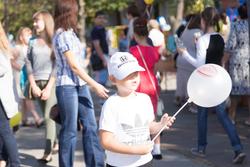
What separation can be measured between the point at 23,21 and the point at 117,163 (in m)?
27.2

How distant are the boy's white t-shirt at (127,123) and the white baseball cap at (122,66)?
0.17 meters

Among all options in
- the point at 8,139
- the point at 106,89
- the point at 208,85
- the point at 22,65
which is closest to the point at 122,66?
the point at 208,85

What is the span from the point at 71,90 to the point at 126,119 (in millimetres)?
1910

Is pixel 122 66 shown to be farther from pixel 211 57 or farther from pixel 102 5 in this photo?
pixel 102 5

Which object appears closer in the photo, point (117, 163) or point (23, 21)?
point (117, 163)

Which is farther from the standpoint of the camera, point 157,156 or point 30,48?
point 30,48

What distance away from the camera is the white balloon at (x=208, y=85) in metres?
4.02

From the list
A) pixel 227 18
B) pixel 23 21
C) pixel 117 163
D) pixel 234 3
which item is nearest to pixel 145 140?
pixel 117 163

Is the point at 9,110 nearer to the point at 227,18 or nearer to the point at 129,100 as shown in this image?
the point at 129,100

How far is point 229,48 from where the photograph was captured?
790 cm

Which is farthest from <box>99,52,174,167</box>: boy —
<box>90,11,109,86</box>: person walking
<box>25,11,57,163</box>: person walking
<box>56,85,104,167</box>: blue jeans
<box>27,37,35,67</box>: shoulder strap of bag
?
<box>90,11,109,86</box>: person walking

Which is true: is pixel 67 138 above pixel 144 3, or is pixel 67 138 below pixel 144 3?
below

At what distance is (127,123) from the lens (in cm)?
385

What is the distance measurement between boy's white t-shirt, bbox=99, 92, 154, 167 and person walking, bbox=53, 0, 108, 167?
158 centimetres
